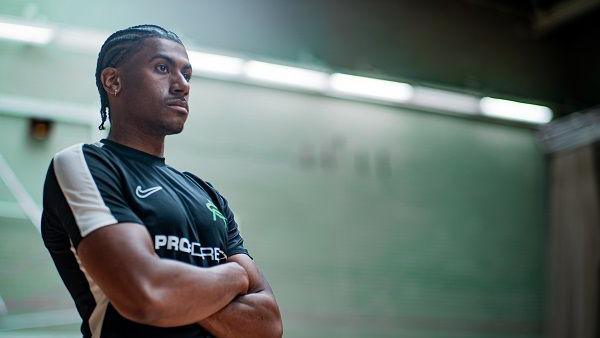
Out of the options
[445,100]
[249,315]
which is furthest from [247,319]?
[445,100]

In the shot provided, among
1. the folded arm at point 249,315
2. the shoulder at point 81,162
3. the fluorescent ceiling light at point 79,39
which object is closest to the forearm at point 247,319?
the folded arm at point 249,315

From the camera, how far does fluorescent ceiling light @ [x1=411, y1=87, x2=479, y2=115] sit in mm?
6227

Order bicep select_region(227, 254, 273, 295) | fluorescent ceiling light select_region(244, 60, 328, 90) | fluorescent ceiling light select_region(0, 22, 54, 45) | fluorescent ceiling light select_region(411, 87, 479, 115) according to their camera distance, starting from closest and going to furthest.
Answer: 1. bicep select_region(227, 254, 273, 295)
2. fluorescent ceiling light select_region(0, 22, 54, 45)
3. fluorescent ceiling light select_region(244, 60, 328, 90)
4. fluorescent ceiling light select_region(411, 87, 479, 115)

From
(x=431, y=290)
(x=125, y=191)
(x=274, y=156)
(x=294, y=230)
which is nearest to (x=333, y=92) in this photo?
(x=274, y=156)

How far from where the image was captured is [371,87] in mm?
6027

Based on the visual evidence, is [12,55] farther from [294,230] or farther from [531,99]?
[531,99]

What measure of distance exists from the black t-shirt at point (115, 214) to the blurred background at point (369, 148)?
117 inches

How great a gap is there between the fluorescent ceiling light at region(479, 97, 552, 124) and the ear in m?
5.05

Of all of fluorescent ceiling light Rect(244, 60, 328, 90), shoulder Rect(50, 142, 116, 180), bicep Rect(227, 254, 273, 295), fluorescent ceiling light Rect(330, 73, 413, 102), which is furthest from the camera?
fluorescent ceiling light Rect(330, 73, 413, 102)

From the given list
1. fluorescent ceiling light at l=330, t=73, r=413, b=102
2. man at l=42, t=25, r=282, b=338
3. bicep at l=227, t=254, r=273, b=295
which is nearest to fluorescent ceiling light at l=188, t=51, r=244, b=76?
fluorescent ceiling light at l=330, t=73, r=413, b=102

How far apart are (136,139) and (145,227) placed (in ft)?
1.18

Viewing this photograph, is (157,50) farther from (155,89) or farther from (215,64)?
(215,64)

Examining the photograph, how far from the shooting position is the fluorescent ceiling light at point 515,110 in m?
6.50

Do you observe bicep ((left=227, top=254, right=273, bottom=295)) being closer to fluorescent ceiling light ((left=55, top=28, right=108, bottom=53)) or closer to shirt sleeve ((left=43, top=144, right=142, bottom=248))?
shirt sleeve ((left=43, top=144, right=142, bottom=248))
